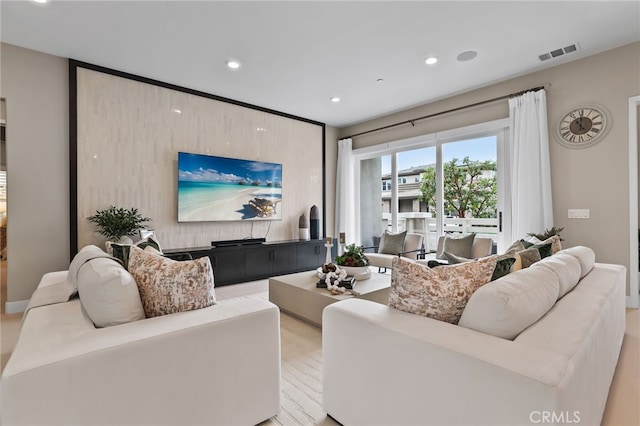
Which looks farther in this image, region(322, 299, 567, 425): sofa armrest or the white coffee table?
the white coffee table

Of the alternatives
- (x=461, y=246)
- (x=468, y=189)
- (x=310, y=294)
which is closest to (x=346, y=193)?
(x=468, y=189)

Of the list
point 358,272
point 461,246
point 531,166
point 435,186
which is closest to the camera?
point 358,272

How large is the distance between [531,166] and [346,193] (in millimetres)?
3255

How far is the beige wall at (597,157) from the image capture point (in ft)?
11.0

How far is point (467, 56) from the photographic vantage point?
A: 3.53m

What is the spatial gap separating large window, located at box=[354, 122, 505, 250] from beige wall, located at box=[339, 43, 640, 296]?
0.71m

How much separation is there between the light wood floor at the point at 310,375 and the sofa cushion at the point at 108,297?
2.93 ft

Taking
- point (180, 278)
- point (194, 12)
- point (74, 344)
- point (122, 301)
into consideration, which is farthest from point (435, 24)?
point (74, 344)

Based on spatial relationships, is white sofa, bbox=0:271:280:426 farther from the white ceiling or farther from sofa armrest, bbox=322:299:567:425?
the white ceiling

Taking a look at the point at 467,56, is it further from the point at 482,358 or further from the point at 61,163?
the point at 61,163

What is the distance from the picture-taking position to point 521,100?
3965mm

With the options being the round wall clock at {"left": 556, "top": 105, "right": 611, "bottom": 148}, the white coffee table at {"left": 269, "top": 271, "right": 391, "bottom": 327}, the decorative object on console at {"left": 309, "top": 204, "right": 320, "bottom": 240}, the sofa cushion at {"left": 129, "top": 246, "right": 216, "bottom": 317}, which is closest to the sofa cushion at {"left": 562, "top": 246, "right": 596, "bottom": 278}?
the white coffee table at {"left": 269, "top": 271, "right": 391, "bottom": 327}

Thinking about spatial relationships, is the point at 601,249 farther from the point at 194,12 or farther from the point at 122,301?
the point at 194,12

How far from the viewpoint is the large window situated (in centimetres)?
452
